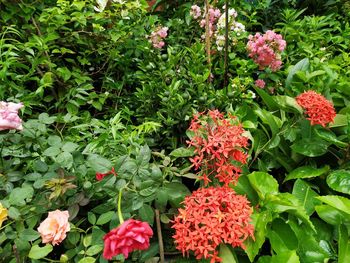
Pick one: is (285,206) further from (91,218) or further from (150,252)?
(91,218)

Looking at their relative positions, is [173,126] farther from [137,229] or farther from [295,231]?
[137,229]

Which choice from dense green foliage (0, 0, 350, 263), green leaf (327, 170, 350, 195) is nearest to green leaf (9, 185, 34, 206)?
dense green foliage (0, 0, 350, 263)

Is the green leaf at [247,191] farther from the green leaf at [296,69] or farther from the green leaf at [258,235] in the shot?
the green leaf at [296,69]

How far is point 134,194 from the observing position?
1.10 m

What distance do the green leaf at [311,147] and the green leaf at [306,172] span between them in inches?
2.1

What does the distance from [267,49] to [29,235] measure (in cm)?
132

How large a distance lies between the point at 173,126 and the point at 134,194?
21.7 inches

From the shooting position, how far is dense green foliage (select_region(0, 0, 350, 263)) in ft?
3.63

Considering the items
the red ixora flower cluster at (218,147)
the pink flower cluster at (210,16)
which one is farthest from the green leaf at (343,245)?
the pink flower cluster at (210,16)

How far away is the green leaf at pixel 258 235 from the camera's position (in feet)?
3.58

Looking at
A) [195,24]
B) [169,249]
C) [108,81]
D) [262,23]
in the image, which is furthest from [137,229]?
[262,23]

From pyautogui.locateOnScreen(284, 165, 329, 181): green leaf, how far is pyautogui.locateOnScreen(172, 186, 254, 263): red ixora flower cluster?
42cm

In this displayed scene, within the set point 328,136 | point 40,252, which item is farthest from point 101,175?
point 328,136

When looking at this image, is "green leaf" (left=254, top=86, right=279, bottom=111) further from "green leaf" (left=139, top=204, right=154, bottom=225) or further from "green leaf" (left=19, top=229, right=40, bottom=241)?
"green leaf" (left=19, top=229, right=40, bottom=241)
